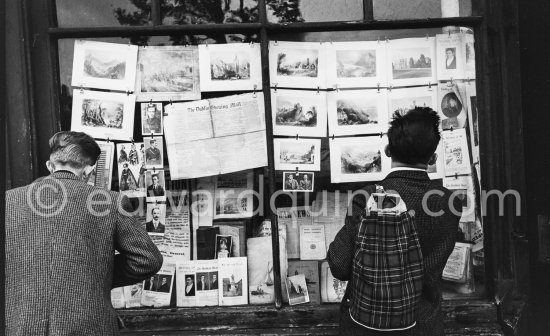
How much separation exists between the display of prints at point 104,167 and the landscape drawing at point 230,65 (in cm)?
75

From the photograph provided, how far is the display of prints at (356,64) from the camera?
3115 millimetres

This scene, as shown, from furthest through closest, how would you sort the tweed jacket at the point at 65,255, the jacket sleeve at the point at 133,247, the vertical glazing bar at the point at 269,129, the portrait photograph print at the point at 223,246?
the portrait photograph print at the point at 223,246 < the vertical glazing bar at the point at 269,129 < the jacket sleeve at the point at 133,247 < the tweed jacket at the point at 65,255

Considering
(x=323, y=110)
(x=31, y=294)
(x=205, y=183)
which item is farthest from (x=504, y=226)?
(x=31, y=294)

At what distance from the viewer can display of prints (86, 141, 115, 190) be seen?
3.04 m

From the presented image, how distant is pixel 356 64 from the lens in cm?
312

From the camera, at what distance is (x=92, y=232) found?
207 cm

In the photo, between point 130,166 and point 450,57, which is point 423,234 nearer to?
point 450,57

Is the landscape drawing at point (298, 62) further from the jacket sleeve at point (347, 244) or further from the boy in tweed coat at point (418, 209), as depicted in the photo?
the jacket sleeve at point (347, 244)

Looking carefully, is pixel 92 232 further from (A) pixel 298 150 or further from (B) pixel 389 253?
(A) pixel 298 150

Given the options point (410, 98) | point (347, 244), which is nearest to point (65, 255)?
point (347, 244)

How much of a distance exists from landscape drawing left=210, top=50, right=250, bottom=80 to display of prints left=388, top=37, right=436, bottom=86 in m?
0.86

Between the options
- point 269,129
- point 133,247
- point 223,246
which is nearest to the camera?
point 133,247

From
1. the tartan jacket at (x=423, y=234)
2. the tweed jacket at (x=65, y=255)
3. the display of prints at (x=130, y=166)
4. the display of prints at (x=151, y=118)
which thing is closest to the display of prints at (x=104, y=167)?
the display of prints at (x=130, y=166)

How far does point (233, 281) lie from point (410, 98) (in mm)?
1515
